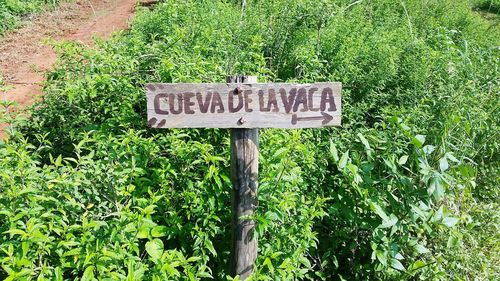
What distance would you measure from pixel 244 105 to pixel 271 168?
1.75ft

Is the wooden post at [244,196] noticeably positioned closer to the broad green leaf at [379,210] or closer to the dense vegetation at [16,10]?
the broad green leaf at [379,210]

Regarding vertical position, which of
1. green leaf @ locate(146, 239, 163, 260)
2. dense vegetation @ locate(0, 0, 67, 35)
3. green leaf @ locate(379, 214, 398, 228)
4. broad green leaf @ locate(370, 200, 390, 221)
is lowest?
green leaf @ locate(379, 214, 398, 228)

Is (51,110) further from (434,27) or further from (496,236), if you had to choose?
(434,27)

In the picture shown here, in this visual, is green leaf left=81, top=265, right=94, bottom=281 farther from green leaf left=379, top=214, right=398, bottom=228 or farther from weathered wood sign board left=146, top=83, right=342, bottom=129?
green leaf left=379, top=214, right=398, bottom=228

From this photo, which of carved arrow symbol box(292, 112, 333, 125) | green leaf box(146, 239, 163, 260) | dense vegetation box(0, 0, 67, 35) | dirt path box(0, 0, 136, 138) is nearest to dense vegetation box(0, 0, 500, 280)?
green leaf box(146, 239, 163, 260)

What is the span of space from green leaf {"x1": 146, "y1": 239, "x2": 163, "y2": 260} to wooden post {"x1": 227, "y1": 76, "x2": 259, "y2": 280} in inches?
16.8

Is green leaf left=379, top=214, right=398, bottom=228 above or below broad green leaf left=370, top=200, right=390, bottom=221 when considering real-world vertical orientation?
below

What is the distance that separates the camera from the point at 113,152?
253 cm

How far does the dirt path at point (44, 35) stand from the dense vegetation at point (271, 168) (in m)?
2.11

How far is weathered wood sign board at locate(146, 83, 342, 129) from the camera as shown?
2.19 metres

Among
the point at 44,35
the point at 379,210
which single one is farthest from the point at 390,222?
the point at 44,35

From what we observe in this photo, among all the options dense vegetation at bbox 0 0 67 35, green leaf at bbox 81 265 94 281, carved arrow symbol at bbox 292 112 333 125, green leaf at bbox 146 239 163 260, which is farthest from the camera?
dense vegetation at bbox 0 0 67 35

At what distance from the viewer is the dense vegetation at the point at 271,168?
2.18 metres

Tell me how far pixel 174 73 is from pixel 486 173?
10.3 feet
